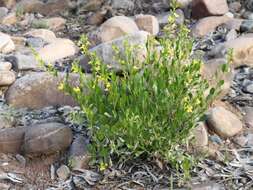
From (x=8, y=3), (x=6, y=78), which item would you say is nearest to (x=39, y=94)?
(x=6, y=78)

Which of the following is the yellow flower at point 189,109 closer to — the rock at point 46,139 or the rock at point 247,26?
the rock at point 46,139

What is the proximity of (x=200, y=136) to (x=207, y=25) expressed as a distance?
2460mm

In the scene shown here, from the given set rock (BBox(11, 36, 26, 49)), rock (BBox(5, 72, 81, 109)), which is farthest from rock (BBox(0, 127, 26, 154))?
rock (BBox(11, 36, 26, 49))

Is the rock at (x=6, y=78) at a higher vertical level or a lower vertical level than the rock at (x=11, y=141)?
higher

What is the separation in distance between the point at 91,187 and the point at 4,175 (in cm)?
63

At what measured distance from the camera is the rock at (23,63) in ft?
16.5

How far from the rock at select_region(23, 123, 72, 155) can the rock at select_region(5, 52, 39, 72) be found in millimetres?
1246

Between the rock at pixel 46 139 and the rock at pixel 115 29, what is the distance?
6.30 ft

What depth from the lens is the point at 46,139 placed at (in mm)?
3826

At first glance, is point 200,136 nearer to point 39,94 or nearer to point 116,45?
point 116,45

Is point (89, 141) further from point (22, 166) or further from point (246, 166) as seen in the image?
point (246, 166)

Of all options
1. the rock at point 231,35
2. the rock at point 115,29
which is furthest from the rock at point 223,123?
the rock at point 115,29

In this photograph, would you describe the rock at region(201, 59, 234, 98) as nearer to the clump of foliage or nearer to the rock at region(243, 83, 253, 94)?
the rock at region(243, 83, 253, 94)

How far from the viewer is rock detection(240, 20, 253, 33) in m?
5.71
